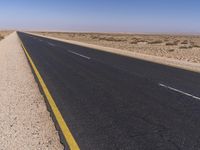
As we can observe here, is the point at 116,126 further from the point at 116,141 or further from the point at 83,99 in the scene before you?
the point at 83,99

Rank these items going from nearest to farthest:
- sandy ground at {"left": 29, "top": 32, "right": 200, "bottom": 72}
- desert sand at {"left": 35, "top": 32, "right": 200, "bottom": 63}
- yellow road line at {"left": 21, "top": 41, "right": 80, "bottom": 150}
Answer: yellow road line at {"left": 21, "top": 41, "right": 80, "bottom": 150}, sandy ground at {"left": 29, "top": 32, "right": 200, "bottom": 72}, desert sand at {"left": 35, "top": 32, "right": 200, "bottom": 63}

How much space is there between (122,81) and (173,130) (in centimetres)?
626

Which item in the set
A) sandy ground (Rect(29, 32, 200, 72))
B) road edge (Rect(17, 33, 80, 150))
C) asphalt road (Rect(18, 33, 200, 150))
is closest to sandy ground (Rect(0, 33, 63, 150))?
road edge (Rect(17, 33, 80, 150))

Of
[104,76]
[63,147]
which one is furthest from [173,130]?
[104,76]

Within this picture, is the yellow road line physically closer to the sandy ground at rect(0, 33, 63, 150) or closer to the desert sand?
the sandy ground at rect(0, 33, 63, 150)

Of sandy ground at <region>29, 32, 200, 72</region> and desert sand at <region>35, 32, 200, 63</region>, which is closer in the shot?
sandy ground at <region>29, 32, 200, 72</region>

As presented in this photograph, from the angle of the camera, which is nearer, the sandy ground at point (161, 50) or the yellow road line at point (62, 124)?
the yellow road line at point (62, 124)

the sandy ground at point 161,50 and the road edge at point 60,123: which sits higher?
the road edge at point 60,123

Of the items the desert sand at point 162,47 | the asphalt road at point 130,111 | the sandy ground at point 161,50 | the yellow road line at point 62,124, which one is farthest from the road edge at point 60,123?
the desert sand at point 162,47

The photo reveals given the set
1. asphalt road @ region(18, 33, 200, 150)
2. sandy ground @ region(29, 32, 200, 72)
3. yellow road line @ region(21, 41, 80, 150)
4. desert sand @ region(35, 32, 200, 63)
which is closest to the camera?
A: yellow road line @ region(21, 41, 80, 150)

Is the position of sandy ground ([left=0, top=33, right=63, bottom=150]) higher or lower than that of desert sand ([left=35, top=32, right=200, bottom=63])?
higher

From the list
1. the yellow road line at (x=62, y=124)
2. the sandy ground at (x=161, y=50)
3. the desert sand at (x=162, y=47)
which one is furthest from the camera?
the desert sand at (x=162, y=47)

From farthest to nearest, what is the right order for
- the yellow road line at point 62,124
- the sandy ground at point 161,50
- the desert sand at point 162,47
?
the desert sand at point 162,47, the sandy ground at point 161,50, the yellow road line at point 62,124

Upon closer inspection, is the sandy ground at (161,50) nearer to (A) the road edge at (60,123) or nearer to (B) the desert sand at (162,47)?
(B) the desert sand at (162,47)
